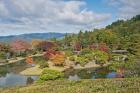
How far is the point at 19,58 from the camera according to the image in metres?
146

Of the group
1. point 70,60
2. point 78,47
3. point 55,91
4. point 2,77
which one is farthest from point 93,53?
point 55,91

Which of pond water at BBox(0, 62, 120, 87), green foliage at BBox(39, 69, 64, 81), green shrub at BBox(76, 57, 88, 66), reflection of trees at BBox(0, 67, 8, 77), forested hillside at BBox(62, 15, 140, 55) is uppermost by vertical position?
forested hillside at BBox(62, 15, 140, 55)

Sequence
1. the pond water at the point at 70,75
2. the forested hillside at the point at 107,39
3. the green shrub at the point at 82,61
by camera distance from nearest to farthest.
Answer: the pond water at the point at 70,75
the green shrub at the point at 82,61
the forested hillside at the point at 107,39

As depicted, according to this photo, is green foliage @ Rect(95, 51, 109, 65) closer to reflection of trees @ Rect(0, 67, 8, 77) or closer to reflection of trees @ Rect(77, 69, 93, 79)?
reflection of trees @ Rect(77, 69, 93, 79)

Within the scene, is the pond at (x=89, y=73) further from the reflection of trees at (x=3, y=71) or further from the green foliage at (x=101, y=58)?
the reflection of trees at (x=3, y=71)

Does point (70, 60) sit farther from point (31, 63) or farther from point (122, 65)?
point (122, 65)

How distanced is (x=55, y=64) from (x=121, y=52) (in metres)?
35.6

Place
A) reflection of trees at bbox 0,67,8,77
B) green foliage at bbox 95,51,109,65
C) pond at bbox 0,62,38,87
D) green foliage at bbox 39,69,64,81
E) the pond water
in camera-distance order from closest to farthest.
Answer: green foliage at bbox 39,69,64,81, the pond water, pond at bbox 0,62,38,87, reflection of trees at bbox 0,67,8,77, green foliage at bbox 95,51,109,65

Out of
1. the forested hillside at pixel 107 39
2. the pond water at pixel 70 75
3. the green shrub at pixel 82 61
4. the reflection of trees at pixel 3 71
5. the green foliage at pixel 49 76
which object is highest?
the forested hillside at pixel 107 39

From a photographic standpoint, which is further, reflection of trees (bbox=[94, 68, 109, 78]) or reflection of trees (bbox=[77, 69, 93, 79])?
reflection of trees (bbox=[94, 68, 109, 78])

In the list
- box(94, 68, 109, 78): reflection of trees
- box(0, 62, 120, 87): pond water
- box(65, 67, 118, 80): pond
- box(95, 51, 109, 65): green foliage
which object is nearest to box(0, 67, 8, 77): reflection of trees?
box(0, 62, 120, 87): pond water

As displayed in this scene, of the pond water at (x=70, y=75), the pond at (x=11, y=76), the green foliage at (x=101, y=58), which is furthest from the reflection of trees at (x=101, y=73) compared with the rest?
the pond at (x=11, y=76)

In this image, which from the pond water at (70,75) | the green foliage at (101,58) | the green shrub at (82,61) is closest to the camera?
the pond water at (70,75)

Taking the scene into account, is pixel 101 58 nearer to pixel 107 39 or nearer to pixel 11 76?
pixel 11 76
